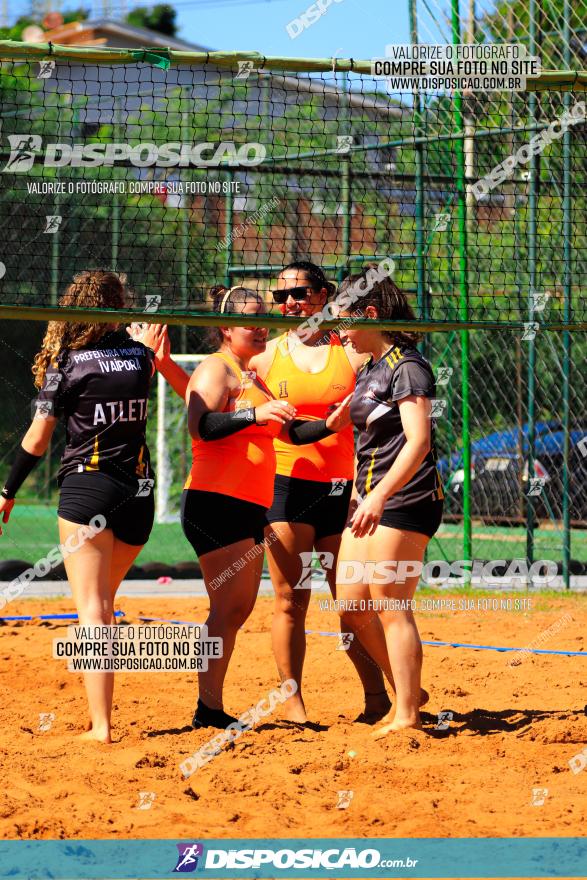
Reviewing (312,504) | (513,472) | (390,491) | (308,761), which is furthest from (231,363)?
(513,472)

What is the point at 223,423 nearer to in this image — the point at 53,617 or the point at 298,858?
the point at 298,858

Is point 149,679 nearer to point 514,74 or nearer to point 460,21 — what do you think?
point 514,74

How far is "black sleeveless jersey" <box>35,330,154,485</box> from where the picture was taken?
17.5 feet

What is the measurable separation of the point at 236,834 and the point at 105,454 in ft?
6.65

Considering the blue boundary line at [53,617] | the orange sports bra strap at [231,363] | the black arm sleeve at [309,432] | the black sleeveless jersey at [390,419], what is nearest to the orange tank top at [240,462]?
the orange sports bra strap at [231,363]

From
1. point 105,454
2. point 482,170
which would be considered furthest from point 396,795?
point 482,170

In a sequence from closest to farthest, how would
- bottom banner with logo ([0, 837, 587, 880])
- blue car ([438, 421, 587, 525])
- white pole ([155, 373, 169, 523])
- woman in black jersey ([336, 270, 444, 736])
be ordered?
bottom banner with logo ([0, 837, 587, 880]) < woman in black jersey ([336, 270, 444, 736]) < blue car ([438, 421, 587, 525]) < white pole ([155, 373, 169, 523])

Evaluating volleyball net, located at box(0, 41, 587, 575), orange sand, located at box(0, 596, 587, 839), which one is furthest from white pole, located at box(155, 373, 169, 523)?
orange sand, located at box(0, 596, 587, 839)

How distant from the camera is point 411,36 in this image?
35.2 feet

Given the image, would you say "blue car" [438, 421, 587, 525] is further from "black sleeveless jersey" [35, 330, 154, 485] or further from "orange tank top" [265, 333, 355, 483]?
"black sleeveless jersey" [35, 330, 154, 485]

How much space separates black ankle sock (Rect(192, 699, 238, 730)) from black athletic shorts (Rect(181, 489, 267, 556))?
75 centimetres

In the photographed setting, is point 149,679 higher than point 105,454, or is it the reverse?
point 105,454

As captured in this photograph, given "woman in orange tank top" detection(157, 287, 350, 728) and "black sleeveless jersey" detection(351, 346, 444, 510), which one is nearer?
"black sleeveless jersey" detection(351, 346, 444, 510)

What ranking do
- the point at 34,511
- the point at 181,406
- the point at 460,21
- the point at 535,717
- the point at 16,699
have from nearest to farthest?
1. the point at 535,717
2. the point at 16,699
3. the point at 460,21
4. the point at 181,406
5. the point at 34,511
